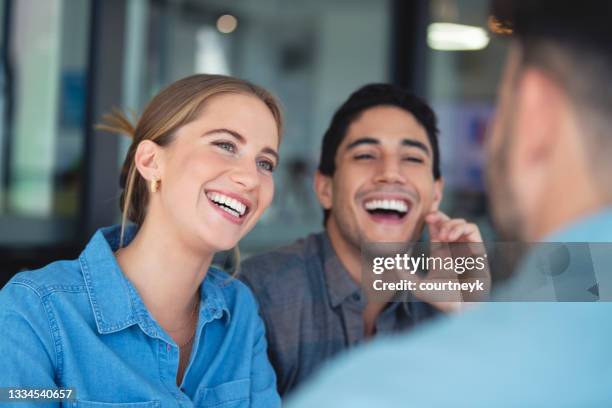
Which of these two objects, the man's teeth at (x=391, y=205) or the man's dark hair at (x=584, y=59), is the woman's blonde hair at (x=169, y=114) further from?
the man's dark hair at (x=584, y=59)

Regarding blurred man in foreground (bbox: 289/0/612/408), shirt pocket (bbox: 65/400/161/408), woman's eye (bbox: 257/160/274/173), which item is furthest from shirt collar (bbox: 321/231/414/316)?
blurred man in foreground (bbox: 289/0/612/408)

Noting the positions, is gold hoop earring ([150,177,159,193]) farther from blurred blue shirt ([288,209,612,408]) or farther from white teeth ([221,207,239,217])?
blurred blue shirt ([288,209,612,408])

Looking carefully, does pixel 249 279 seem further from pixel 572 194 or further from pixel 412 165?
pixel 572 194

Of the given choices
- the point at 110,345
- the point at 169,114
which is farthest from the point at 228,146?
the point at 110,345

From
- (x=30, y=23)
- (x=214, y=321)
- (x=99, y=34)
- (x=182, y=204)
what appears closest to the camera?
(x=182, y=204)

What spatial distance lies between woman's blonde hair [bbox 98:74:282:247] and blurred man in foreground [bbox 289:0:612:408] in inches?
34.2

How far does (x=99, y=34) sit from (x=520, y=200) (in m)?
2.36

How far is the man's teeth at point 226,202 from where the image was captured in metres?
1.27

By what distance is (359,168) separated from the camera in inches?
67.2

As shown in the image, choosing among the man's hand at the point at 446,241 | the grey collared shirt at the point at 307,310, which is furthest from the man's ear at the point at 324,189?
the man's hand at the point at 446,241

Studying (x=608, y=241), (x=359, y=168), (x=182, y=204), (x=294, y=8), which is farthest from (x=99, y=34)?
(x=294, y=8)

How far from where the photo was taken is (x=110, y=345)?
1.16m

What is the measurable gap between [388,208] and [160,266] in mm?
583

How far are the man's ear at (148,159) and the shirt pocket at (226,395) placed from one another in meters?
0.40
